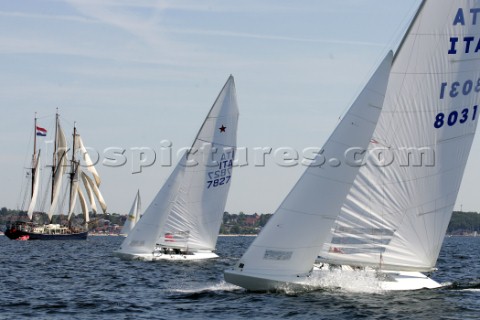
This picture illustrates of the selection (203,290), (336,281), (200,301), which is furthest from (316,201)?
(203,290)

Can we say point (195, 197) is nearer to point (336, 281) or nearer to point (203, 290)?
point (203, 290)

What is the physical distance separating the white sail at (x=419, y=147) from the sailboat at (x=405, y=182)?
3 centimetres

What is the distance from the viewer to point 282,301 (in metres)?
23.5

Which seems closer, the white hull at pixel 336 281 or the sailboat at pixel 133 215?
the white hull at pixel 336 281

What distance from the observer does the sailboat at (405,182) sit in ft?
81.1

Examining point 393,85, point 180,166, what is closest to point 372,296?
point 393,85

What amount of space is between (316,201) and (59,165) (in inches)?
3340

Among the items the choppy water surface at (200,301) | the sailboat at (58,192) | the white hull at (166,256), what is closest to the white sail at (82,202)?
the sailboat at (58,192)

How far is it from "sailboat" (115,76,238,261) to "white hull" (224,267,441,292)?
1793 cm

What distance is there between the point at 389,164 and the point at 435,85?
2.75 m

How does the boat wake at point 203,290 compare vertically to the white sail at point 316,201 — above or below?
below

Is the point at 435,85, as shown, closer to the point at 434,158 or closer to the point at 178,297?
the point at 434,158

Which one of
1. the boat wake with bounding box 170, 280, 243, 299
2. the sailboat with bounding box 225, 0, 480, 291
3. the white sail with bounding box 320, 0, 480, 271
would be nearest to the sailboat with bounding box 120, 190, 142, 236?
the boat wake with bounding box 170, 280, 243, 299

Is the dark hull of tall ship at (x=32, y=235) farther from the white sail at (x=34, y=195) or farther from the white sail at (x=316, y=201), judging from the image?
the white sail at (x=316, y=201)
